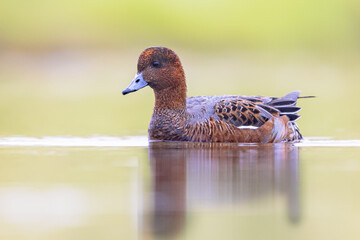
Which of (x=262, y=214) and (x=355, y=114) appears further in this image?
(x=355, y=114)

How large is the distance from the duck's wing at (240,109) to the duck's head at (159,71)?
0.35 m

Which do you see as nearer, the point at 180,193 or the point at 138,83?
the point at 180,193

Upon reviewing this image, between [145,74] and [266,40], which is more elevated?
[266,40]

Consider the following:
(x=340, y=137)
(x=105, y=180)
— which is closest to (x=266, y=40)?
(x=340, y=137)

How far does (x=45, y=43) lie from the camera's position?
22609mm

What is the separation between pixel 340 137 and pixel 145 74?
270 centimetres

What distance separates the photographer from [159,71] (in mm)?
11328

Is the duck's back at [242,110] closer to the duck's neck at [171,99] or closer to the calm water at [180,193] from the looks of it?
the duck's neck at [171,99]

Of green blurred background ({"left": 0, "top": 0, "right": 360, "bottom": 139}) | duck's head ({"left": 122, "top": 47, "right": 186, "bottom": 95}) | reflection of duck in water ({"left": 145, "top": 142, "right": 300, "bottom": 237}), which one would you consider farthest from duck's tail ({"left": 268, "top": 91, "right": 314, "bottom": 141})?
green blurred background ({"left": 0, "top": 0, "right": 360, "bottom": 139})

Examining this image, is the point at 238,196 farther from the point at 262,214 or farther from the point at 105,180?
the point at 105,180

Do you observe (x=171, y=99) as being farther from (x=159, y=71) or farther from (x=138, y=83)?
(x=138, y=83)

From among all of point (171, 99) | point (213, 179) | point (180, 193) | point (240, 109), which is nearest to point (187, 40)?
point (171, 99)

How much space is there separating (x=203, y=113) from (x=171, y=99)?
0.66m

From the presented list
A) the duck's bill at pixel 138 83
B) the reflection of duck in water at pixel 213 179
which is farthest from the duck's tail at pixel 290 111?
the duck's bill at pixel 138 83
